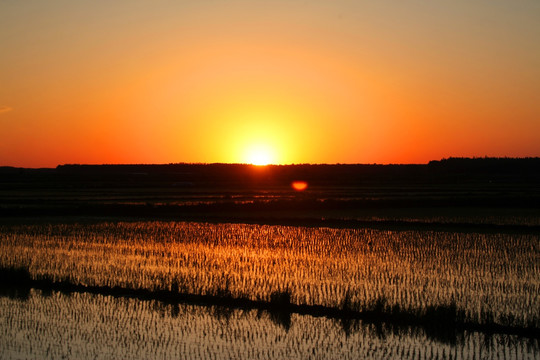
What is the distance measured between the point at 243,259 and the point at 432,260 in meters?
3.97

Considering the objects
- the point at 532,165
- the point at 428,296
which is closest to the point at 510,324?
the point at 428,296

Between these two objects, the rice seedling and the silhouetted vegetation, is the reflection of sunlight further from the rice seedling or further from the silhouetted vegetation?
the silhouetted vegetation

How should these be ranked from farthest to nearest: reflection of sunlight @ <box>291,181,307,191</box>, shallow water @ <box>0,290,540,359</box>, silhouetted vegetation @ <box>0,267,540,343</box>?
reflection of sunlight @ <box>291,181,307,191</box>
silhouetted vegetation @ <box>0,267,540,343</box>
shallow water @ <box>0,290,540,359</box>

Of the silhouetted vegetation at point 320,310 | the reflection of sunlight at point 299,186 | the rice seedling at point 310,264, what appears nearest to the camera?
the silhouetted vegetation at point 320,310

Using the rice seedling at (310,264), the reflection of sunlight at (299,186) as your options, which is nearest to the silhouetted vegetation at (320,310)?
the rice seedling at (310,264)

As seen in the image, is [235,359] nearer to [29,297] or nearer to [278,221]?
[29,297]

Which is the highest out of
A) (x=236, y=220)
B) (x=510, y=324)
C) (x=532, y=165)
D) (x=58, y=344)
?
(x=532, y=165)

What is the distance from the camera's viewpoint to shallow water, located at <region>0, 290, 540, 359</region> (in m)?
7.11

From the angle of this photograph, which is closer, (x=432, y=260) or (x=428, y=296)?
(x=428, y=296)

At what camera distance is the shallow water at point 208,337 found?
280 inches

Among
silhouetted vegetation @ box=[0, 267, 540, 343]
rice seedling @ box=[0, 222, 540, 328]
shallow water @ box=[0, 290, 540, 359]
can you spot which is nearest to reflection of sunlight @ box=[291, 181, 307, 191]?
rice seedling @ box=[0, 222, 540, 328]

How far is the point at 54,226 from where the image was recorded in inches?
750

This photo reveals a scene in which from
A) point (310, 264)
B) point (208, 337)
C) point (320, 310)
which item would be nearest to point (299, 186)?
point (310, 264)

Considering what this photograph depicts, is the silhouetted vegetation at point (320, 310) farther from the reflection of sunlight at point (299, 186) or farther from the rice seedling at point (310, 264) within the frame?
the reflection of sunlight at point (299, 186)
